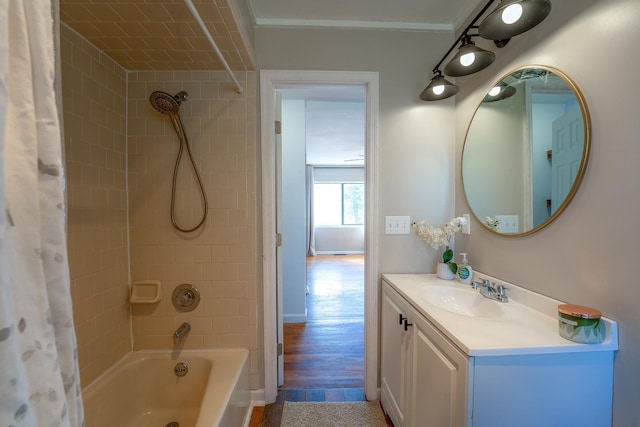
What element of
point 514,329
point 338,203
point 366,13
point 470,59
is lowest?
point 514,329

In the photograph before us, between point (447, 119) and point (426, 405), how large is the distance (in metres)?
1.63

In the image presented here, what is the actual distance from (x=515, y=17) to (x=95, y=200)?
2.17 metres

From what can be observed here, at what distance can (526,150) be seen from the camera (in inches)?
45.6

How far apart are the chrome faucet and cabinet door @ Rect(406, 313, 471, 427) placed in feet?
1.38

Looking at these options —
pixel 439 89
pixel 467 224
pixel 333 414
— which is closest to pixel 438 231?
pixel 467 224

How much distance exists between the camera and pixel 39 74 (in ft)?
1.41

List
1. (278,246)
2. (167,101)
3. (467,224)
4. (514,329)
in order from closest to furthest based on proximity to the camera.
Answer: (514,329) → (167,101) → (467,224) → (278,246)

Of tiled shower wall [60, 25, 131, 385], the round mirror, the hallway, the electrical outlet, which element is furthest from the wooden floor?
the round mirror

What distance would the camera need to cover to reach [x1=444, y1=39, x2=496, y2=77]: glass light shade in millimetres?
1202

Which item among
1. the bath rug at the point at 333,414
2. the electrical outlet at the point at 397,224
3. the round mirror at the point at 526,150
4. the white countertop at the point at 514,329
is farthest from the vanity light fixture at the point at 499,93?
the bath rug at the point at 333,414

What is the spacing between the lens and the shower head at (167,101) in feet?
4.61

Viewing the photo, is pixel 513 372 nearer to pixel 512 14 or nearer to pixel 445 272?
pixel 445 272

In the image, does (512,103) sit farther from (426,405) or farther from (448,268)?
(426,405)

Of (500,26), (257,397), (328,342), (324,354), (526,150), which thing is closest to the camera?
(500,26)
